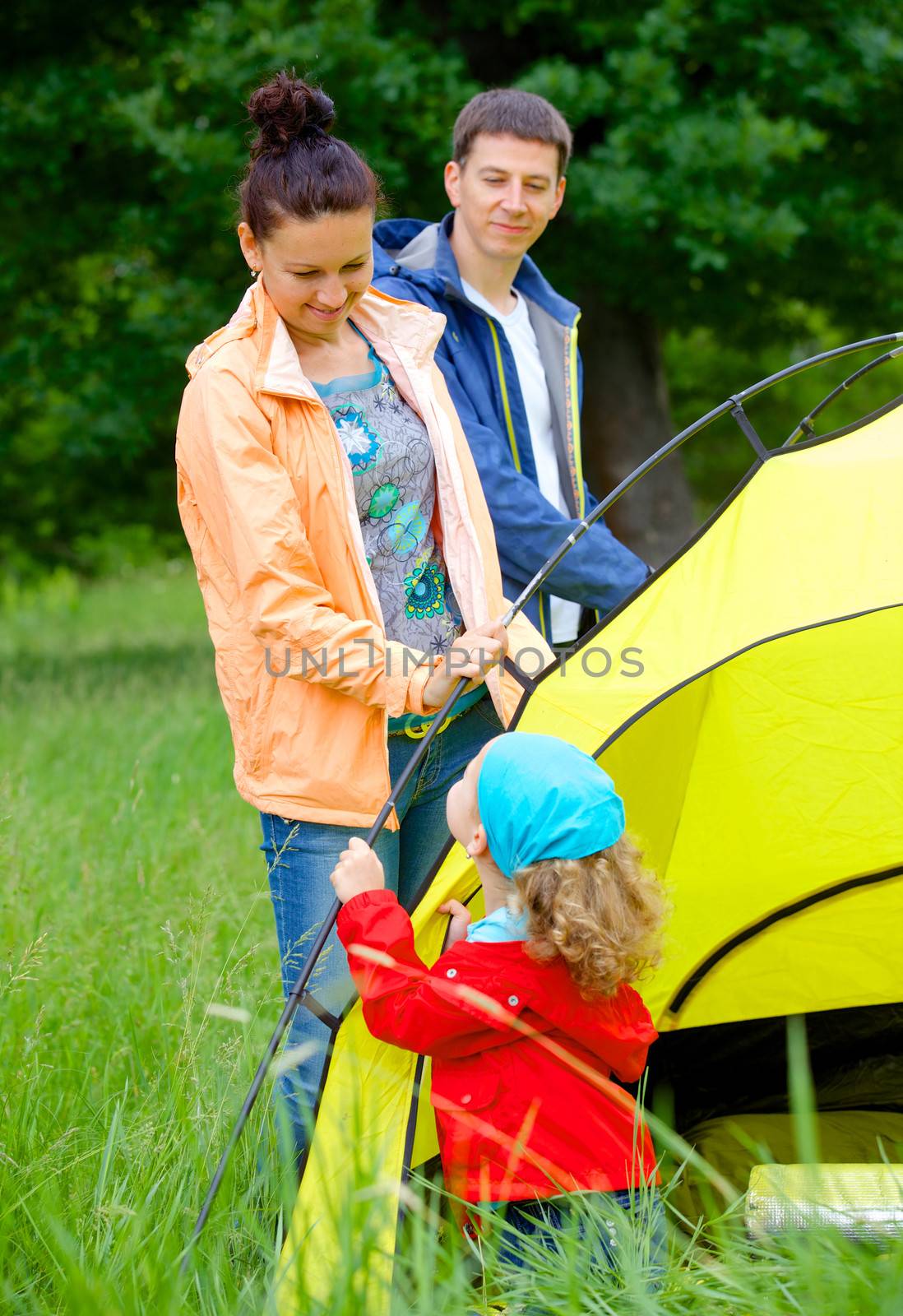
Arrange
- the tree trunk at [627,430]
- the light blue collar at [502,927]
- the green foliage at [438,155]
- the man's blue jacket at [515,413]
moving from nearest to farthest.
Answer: the light blue collar at [502,927] → the man's blue jacket at [515,413] → the green foliage at [438,155] → the tree trunk at [627,430]

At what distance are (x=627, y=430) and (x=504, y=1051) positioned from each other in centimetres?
544

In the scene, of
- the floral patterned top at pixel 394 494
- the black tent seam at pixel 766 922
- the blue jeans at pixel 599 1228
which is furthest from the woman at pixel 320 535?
the black tent seam at pixel 766 922

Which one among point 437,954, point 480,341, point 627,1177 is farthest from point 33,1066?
point 480,341

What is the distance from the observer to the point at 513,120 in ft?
8.54

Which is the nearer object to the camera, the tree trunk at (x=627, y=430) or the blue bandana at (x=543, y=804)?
the blue bandana at (x=543, y=804)

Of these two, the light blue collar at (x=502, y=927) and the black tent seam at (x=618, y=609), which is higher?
the black tent seam at (x=618, y=609)

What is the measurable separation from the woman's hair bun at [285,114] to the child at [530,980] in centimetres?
94

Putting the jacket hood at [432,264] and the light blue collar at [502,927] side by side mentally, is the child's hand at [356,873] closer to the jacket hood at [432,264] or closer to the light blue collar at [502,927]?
the light blue collar at [502,927]

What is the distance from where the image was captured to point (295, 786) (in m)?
2.00

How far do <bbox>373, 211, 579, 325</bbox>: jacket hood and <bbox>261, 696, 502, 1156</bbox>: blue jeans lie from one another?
0.86 metres

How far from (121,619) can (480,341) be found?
814 cm

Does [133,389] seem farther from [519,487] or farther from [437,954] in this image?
[437,954]

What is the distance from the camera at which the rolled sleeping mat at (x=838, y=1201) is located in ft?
6.23

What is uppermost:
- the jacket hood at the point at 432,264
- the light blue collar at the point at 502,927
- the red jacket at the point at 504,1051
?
the jacket hood at the point at 432,264
